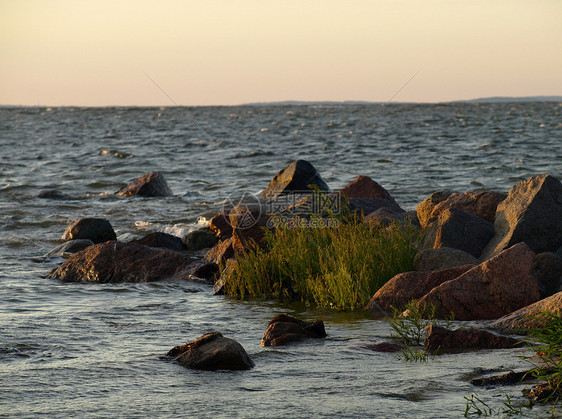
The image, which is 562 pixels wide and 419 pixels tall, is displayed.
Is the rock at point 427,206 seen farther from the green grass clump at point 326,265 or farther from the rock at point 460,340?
the rock at point 460,340

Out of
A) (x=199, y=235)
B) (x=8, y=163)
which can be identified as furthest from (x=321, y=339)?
(x=8, y=163)

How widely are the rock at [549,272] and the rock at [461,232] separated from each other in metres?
1.03

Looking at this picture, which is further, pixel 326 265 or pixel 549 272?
pixel 326 265

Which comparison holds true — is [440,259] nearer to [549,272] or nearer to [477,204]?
[549,272]

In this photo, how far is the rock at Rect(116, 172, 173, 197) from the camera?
22.7 m

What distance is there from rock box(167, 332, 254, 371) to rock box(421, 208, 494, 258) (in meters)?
4.74

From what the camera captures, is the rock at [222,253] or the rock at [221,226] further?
the rock at [221,226]

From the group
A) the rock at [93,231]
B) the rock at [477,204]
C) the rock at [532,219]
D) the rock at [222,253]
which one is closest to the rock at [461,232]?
the rock at [532,219]

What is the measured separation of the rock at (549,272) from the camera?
915 cm

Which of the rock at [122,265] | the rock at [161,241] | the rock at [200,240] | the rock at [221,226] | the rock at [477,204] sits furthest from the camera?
the rock at [221,226]

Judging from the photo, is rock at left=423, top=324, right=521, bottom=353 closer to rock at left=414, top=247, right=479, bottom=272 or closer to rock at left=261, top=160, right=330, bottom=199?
rock at left=414, top=247, right=479, bottom=272

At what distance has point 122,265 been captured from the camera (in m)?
11.8

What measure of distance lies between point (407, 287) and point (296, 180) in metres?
8.08

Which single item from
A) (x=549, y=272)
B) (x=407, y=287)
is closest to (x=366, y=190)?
(x=549, y=272)
